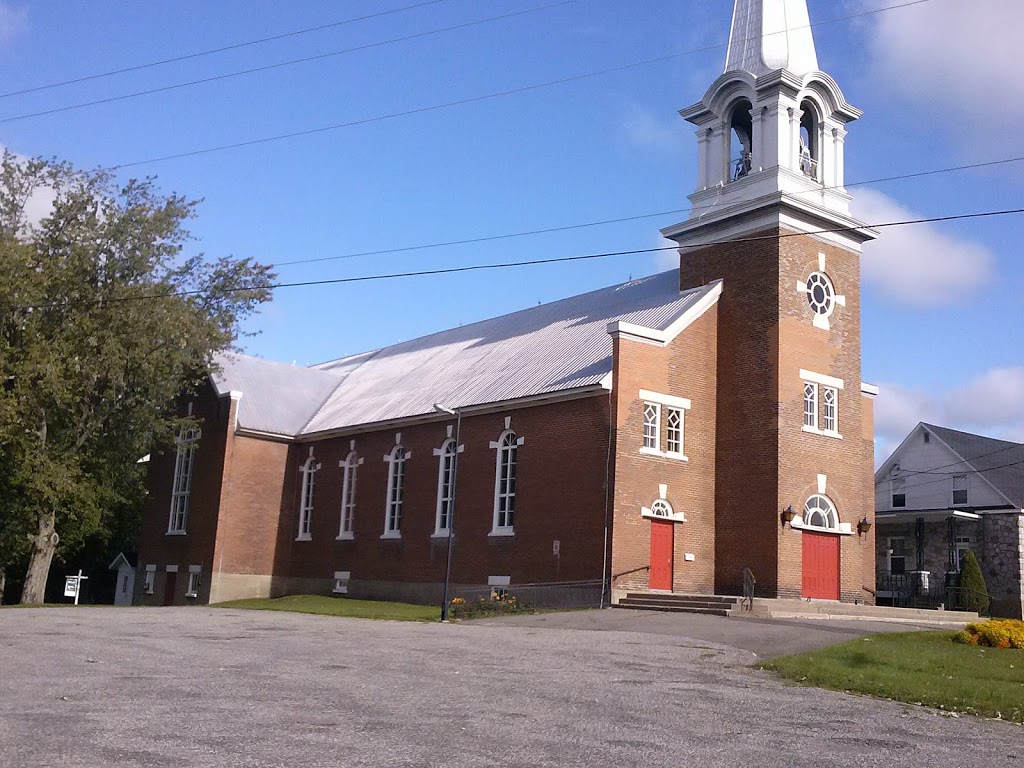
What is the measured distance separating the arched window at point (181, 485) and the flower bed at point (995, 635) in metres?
31.1

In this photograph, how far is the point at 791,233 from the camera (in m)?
31.4

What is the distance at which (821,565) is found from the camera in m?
31.6

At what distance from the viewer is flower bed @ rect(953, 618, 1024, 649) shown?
19344 millimetres

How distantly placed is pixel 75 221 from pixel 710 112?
2090cm

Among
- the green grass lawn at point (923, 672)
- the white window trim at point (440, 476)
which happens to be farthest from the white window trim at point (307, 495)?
the green grass lawn at point (923, 672)

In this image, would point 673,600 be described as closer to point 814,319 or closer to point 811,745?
point 814,319

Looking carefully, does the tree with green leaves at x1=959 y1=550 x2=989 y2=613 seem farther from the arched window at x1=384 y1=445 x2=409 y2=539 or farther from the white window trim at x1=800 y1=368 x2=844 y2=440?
the arched window at x1=384 y1=445 x2=409 y2=539

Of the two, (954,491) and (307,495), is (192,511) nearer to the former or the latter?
(307,495)

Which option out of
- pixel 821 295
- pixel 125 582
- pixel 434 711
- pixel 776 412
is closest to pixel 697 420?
pixel 776 412

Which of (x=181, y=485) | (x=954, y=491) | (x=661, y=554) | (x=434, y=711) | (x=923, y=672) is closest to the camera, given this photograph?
(x=434, y=711)

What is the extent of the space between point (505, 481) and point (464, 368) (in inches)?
288

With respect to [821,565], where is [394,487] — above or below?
above

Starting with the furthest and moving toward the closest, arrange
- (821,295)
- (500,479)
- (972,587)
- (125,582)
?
(125,582) < (972,587) < (500,479) < (821,295)

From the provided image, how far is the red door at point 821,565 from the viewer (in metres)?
31.1
